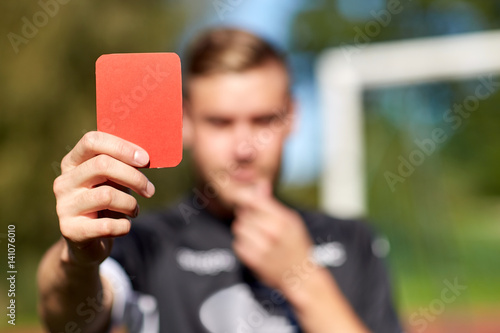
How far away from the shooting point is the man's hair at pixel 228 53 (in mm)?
1276

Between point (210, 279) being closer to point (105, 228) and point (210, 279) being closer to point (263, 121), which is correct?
point (263, 121)

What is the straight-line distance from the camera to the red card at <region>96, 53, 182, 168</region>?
0.60m

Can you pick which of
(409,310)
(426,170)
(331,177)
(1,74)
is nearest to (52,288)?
(331,177)

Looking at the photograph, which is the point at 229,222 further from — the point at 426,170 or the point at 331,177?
the point at 426,170

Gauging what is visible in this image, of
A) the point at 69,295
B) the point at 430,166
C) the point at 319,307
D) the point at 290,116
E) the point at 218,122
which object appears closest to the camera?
the point at 69,295

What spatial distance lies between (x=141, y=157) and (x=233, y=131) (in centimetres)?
Answer: 67

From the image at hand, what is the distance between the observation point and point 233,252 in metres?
1.17

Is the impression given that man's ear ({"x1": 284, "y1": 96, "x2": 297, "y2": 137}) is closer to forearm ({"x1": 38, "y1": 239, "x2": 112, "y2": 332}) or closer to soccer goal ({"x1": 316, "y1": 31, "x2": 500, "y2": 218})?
forearm ({"x1": 38, "y1": 239, "x2": 112, "y2": 332})

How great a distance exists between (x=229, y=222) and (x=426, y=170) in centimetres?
360

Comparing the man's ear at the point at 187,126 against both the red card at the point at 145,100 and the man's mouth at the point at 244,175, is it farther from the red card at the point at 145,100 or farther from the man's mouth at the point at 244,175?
the red card at the point at 145,100

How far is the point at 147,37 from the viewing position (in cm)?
736

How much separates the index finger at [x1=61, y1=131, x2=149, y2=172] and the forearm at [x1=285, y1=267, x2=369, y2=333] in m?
0.53

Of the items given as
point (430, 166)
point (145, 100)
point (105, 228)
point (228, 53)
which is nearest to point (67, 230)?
point (105, 228)

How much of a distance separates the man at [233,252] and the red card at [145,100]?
22 cm
